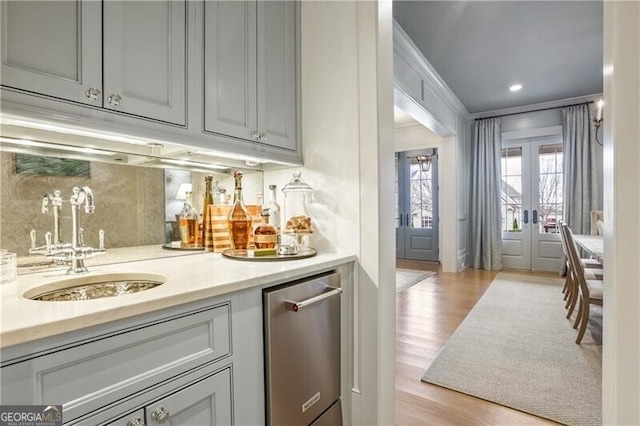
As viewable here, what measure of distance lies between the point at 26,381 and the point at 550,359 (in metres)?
2.98

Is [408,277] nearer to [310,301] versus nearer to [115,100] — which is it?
[310,301]

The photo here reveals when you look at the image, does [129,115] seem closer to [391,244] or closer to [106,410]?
[106,410]

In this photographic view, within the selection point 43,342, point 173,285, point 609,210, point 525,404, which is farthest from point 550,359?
point 43,342

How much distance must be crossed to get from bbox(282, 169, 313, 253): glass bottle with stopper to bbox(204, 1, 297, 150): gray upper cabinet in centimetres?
23

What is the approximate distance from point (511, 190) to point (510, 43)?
3087 mm

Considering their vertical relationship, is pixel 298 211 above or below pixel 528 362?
above

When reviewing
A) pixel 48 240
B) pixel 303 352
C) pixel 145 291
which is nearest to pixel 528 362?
pixel 303 352

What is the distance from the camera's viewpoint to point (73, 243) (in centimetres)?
118

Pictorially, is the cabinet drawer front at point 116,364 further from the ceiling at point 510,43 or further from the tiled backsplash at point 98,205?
the ceiling at point 510,43

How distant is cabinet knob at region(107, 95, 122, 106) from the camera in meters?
1.06

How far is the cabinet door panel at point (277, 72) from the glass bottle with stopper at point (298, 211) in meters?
0.23

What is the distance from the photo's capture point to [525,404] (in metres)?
1.83

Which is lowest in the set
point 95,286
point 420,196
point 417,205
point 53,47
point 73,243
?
point 95,286

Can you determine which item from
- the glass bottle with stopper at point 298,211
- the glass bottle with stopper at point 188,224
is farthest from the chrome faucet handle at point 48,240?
the glass bottle with stopper at point 298,211
